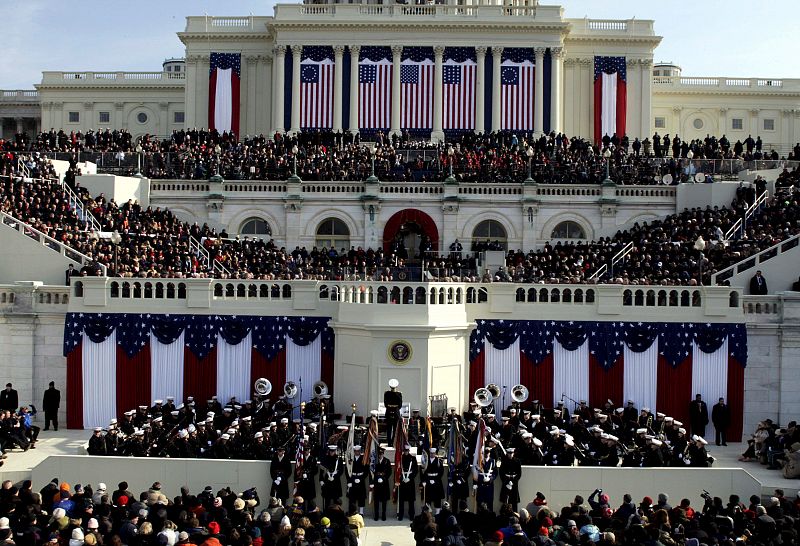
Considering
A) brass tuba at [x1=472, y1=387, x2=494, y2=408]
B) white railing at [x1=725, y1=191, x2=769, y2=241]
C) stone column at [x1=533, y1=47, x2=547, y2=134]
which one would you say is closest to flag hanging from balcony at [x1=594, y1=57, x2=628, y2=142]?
stone column at [x1=533, y1=47, x2=547, y2=134]

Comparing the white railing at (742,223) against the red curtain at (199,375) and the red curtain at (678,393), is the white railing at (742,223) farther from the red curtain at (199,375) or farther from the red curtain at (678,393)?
the red curtain at (199,375)

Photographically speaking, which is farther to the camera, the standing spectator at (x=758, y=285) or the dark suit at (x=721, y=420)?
the standing spectator at (x=758, y=285)

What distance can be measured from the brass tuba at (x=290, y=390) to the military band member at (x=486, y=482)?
31.2ft

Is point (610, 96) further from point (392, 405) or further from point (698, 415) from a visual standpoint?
point (392, 405)

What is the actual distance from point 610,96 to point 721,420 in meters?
38.7

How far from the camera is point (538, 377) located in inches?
1586

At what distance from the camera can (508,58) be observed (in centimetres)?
7225

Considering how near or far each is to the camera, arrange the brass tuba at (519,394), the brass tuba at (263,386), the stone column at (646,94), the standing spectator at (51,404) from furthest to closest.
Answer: the stone column at (646,94) → the standing spectator at (51,404) → the brass tuba at (263,386) → the brass tuba at (519,394)

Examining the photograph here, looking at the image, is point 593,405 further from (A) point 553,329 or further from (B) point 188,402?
(B) point 188,402

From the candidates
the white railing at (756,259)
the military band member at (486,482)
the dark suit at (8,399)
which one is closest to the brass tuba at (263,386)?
the dark suit at (8,399)

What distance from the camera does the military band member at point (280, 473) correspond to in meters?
32.6

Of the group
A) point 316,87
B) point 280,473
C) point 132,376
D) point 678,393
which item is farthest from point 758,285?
point 316,87

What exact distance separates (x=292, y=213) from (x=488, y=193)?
967cm

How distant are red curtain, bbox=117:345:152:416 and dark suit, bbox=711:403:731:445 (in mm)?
19291
